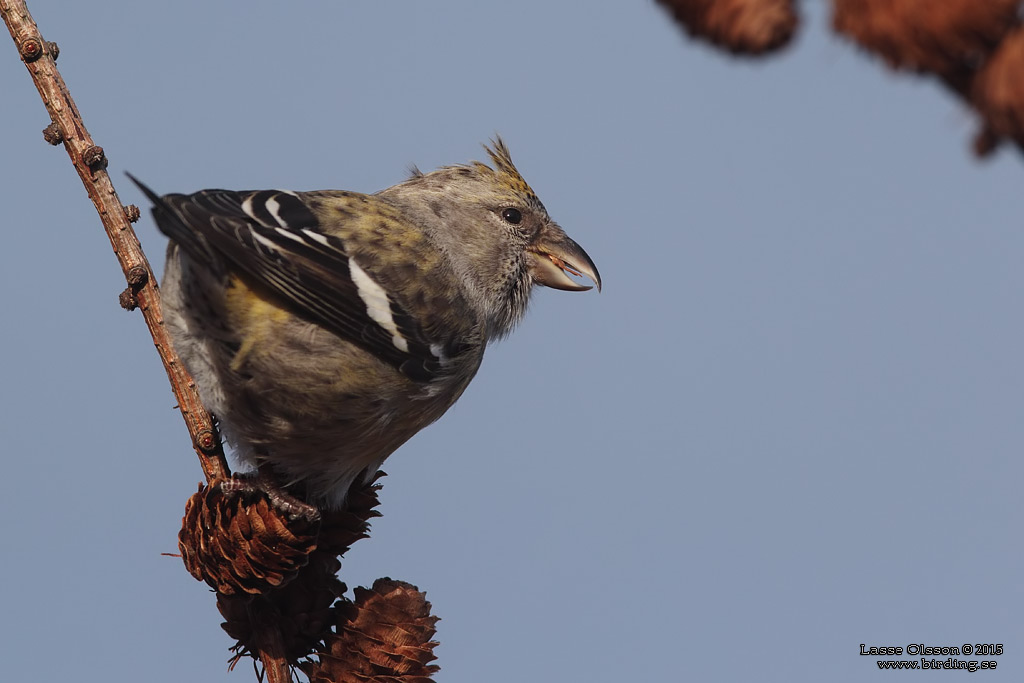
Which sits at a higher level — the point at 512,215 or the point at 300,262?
the point at 512,215

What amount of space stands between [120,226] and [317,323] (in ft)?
3.49

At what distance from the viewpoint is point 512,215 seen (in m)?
6.27

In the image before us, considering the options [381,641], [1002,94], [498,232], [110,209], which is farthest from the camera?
[498,232]

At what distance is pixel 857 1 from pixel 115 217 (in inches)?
122

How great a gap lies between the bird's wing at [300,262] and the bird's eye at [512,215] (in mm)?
1206

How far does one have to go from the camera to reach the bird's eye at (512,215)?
625 cm

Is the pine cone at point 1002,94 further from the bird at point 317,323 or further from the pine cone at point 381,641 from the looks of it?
the bird at point 317,323

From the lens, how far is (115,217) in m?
3.91

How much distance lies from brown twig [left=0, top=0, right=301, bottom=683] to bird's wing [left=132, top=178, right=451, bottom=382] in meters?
0.22

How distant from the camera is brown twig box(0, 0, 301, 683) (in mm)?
3787

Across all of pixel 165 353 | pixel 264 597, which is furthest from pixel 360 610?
pixel 165 353

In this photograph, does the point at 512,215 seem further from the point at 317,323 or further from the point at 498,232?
the point at 317,323

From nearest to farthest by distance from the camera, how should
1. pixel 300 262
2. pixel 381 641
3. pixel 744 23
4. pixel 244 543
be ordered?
pixel 744 23 → pixel 381 641 → pixel 244 543 → pixel 300 262

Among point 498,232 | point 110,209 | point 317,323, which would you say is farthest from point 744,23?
point 498,232
